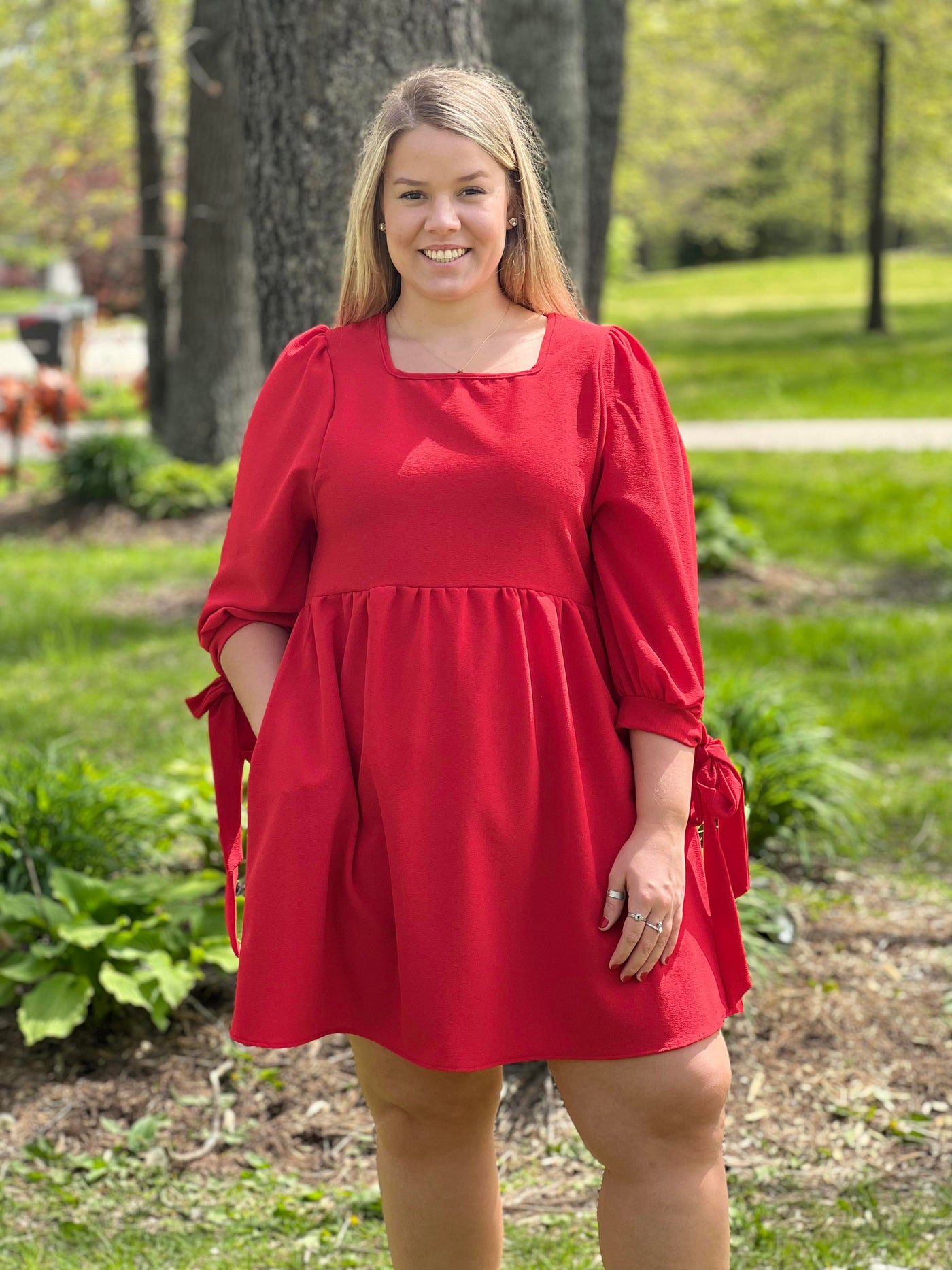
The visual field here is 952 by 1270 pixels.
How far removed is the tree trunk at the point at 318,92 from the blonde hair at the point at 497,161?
3.87 feet

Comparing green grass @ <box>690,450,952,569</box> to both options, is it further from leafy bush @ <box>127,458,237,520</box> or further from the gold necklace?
the gold necklace

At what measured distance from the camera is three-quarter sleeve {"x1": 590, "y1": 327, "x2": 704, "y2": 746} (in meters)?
1.91

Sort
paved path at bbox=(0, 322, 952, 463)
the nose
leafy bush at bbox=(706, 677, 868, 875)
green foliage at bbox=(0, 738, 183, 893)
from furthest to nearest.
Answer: paved path at bbox=(0, 322, 952, 463) < leafy bush at bbox=(706, 677, 868, 875) < green foliage at bbox=(0, 738, 183, 893) < the nose

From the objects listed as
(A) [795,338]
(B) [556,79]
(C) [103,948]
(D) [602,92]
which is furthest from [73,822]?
(A) [795,338]

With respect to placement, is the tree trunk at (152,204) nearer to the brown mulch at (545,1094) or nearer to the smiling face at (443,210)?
the brown mulch at (545,1094)

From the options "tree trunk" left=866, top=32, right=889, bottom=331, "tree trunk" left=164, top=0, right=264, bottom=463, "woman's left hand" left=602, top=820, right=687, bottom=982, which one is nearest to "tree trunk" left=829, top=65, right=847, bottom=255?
"tree trunk" left=866, top=32, right=889, bottom=331

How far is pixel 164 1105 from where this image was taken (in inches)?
126

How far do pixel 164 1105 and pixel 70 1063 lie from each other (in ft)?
0.99

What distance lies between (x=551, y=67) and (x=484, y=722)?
12.0ft

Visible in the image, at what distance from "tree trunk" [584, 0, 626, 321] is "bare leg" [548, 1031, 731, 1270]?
528 cm

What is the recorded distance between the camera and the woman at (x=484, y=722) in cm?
188

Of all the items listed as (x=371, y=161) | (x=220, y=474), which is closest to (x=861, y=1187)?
(x=371, y=161)

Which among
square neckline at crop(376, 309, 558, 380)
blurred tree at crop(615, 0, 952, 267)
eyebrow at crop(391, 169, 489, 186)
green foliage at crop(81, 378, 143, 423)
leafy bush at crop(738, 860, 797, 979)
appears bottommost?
leafy bush at crop(738, 860, 797, 979)

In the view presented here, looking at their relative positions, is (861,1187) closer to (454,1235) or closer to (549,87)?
(454,1235)
